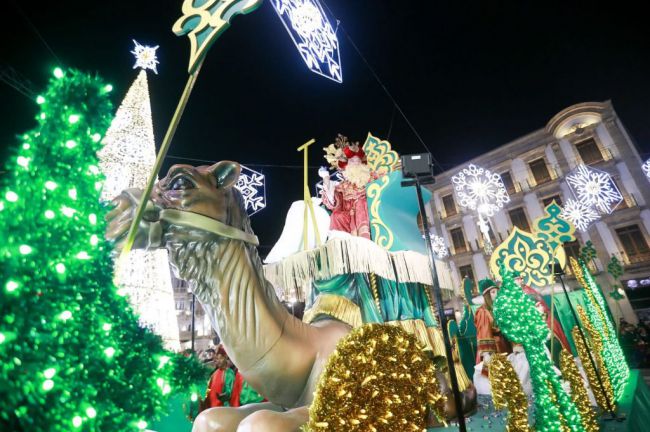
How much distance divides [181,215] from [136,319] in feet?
1.80

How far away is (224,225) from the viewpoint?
152cm

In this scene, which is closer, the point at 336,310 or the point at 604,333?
the point at 336,310

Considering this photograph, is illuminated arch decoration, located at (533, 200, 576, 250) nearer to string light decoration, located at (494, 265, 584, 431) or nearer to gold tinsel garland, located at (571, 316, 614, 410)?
string light decoration, located at (494, 265, 584, 431)

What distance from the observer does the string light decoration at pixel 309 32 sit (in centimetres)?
363

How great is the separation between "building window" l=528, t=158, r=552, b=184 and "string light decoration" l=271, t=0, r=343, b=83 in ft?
83.1

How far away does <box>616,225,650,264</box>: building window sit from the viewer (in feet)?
64.4

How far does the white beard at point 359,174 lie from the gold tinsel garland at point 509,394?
2.23 meters

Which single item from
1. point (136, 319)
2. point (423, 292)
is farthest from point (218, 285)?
point (423, 292)

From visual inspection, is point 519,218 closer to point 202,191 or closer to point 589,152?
point 589,152

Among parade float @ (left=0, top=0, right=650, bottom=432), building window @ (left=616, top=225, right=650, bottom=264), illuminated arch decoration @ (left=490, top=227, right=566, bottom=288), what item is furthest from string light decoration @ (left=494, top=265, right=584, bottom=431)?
building window @ (left=616, top=225, right=650, bottom=264)

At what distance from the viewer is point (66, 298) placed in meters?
0.80

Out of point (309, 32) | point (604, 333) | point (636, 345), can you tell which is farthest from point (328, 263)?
point (636, 345)

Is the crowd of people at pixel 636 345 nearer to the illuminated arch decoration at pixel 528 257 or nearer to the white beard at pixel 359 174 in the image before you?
the illuminated arch decoration at pixel 528 257

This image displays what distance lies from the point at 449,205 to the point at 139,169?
25.1m
